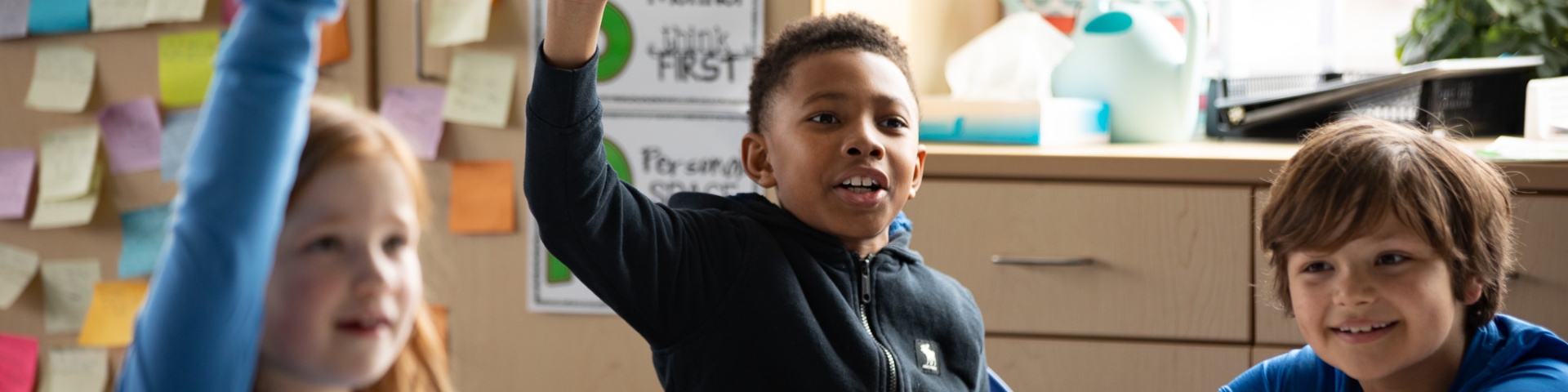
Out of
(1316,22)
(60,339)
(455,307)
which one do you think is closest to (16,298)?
(60,339)

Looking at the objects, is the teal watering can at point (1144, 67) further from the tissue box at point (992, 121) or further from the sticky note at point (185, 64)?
the sticky note at point (185, 64)

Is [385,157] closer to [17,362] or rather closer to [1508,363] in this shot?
[1508,363]

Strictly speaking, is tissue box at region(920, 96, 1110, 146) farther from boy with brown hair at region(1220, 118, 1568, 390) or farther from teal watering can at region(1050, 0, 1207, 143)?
boy with brown hair at region(1220, 118, 1568, 390)

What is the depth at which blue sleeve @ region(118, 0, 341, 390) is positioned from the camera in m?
0.45

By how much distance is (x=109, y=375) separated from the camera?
5.08 feet

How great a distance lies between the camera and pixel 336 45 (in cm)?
149

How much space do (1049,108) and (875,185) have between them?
670mm

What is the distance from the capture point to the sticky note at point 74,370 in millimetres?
1562

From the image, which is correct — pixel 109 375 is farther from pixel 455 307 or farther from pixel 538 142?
pixel 538 142

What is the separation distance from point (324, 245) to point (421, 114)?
40.1 inches

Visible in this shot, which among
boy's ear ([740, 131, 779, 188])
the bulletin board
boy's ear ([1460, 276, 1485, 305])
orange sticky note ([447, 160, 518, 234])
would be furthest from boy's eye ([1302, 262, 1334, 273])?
the bulletin board

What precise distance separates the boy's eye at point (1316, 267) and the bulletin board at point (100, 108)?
107 centimetres

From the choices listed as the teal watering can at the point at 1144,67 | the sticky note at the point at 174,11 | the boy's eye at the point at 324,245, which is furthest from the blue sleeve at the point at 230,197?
the teal watering can at the point at 1144,67

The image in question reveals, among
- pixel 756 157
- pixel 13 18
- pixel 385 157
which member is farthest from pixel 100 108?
pixel 385 157
